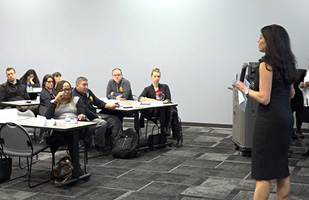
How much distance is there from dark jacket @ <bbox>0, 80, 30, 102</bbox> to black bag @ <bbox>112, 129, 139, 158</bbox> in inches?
110

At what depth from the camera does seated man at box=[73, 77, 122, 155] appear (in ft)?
20.3

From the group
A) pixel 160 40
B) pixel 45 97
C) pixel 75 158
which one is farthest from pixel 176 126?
pixel 75 158

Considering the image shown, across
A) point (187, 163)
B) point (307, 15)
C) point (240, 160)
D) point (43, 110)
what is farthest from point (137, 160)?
point (307, 15)

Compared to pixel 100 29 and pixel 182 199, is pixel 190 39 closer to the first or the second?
pixel 100 29

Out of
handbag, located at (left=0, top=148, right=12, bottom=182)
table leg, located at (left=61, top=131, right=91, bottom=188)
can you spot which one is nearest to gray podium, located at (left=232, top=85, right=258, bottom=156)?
table leg, located at (left=61, top=131, right=91, bottom=188)

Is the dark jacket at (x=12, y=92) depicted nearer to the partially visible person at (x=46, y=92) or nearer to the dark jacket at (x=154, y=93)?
the partially visible person at (x=46, y=92)

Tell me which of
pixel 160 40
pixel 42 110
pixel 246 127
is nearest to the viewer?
pixel 246 127

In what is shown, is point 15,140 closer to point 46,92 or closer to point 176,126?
point 46,92

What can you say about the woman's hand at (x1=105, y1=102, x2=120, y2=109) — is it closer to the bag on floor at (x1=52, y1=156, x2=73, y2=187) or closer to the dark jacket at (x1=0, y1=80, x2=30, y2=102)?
the bag on floor at (x1=52, y1=156, x2=73, y2=187)

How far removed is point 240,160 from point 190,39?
347cm

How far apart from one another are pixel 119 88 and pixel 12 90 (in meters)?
1.95

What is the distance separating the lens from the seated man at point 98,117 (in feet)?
20.3

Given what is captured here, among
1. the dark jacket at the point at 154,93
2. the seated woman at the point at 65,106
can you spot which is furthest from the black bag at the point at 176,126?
the seated woman at the point at 65,106

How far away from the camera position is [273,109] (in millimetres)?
2938
